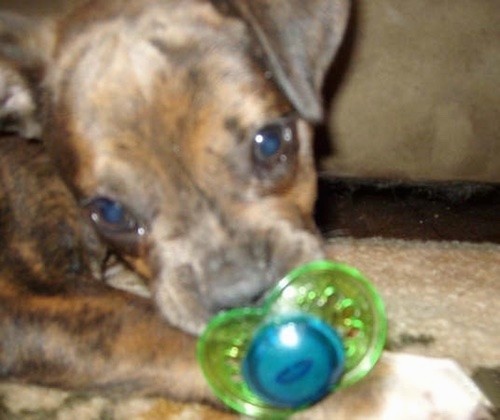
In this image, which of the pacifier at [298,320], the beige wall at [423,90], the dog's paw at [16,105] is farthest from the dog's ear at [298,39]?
the beige wall at [423,90]

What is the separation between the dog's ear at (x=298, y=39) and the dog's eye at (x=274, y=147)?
74mm

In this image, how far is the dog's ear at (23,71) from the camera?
8.36 ft

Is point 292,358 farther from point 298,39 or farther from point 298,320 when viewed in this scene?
point 298,39

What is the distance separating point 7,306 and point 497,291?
1563 mm

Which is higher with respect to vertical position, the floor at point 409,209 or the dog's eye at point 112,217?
the dog's eye at point 112,217

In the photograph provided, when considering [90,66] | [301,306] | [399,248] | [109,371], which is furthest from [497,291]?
[90,66]

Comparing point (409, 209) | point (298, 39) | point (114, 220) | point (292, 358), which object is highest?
point (298, 39)

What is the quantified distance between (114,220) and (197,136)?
1.24ft

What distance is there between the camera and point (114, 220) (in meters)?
2.32

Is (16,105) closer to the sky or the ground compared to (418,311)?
closer to the sky

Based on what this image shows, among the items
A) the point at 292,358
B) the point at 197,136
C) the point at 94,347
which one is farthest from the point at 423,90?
the point at 292,358

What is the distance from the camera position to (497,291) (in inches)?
110

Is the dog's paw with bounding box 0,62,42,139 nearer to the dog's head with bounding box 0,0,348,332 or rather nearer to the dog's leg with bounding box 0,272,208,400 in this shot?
the dog's head with bounding box 0,0,348,332

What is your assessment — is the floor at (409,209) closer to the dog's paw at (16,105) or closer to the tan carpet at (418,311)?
the tan carpet at (418,311)
